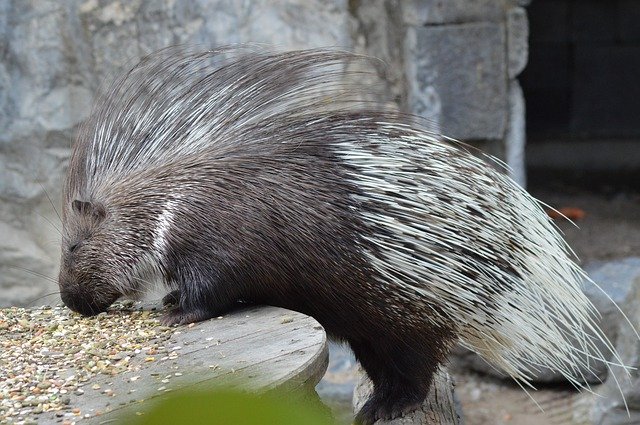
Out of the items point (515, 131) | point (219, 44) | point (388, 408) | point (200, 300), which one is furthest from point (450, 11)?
point (200, 300)

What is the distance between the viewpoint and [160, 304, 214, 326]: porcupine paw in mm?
2084

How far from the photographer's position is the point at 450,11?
4086mm

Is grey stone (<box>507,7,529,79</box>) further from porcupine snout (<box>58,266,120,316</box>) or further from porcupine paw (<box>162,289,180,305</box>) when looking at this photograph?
porcupine snout (<box>58,266,120,316</box>)

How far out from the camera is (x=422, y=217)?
206 cm

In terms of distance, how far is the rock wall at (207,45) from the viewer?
13.0ft

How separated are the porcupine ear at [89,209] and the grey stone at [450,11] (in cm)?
222

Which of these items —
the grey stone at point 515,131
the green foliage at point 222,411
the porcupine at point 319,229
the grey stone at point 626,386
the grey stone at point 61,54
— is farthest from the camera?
the grey stone at point 515,131

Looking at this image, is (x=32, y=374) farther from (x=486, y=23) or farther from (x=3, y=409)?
(x=486, y=23)

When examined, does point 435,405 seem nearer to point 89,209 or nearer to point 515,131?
point 89,209

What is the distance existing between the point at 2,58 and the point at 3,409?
285 centimetres

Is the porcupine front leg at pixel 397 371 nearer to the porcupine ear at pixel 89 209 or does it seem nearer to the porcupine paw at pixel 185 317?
the porcupine paw at pixel 185 317

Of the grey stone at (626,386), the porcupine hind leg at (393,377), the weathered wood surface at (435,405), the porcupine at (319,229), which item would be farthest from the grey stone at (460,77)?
the porcupine hind leg at (393,377)

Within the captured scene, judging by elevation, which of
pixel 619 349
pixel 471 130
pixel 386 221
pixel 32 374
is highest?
pixel 386 221

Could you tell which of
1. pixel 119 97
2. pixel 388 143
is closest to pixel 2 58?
pixel 119 97
